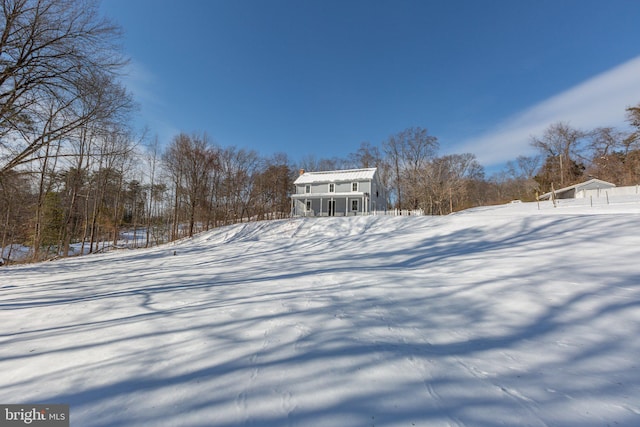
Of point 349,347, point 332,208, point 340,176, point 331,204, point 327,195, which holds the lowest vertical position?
point 349,347

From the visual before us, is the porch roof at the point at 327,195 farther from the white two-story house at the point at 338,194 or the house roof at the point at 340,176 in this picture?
the house roof at the point at 340,176

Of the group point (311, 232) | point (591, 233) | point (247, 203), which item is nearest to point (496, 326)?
point (591, 233)

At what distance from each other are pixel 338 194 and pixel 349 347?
2323 centimetres

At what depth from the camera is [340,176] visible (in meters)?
26.9

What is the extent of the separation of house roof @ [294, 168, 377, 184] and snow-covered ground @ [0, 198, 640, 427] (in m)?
21.1

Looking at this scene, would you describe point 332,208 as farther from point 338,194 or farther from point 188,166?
point 188,166

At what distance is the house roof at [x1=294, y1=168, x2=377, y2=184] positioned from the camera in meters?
25.5

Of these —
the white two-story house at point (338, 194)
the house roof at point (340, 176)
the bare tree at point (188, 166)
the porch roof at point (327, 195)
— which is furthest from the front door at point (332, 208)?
the bare tree at point (188, 166)

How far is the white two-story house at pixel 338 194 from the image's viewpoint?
2497 centimetres

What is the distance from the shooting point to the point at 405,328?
8.79 feet

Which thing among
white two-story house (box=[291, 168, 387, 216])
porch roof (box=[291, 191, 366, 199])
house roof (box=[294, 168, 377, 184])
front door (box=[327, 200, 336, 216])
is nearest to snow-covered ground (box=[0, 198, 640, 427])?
porch roof (box=[291, 191, 366, 199])

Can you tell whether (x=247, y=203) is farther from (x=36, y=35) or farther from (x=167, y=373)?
(x=167, y=373)

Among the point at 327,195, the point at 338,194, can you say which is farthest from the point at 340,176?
the point at 327,195

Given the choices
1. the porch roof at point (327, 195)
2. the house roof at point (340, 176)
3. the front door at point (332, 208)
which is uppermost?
the house roof at point (340, 176)
